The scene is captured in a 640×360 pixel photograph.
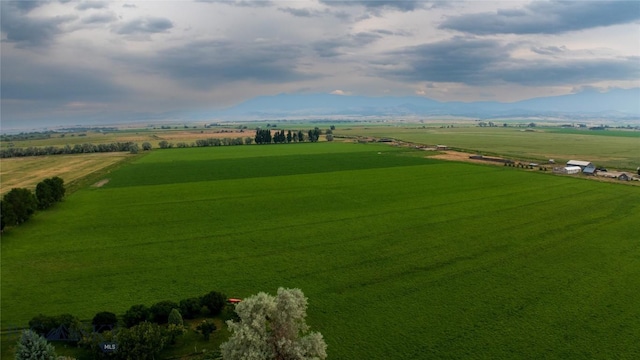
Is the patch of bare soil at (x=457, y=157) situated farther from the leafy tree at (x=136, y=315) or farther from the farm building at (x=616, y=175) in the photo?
the leafy tree at (x=136, y=315)

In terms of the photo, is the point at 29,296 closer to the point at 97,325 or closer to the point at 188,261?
the point at 97,325

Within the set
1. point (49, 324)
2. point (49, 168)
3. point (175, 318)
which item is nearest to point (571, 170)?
point (175, 318)

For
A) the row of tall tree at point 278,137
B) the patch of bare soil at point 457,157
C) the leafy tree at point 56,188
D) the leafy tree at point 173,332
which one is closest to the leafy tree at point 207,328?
the leafy tree at point 173,332

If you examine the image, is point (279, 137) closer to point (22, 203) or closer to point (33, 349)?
point (22, 203)

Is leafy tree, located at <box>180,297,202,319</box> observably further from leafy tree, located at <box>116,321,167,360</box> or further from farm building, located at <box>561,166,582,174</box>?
farm building, located at <box>561,166,582,174</box>

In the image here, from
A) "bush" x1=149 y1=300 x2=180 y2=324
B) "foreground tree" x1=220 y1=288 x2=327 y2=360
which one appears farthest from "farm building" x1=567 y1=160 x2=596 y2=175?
"bush" x1=149 y1=300 x2=180 y2=324

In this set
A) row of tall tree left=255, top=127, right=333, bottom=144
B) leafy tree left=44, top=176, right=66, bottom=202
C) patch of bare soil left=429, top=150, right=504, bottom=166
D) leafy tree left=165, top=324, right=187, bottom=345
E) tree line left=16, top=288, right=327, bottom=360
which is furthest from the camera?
row of tall tree left=255, top=127, right=333, bottom=144

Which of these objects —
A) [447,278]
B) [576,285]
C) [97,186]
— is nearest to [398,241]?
[447,278]
